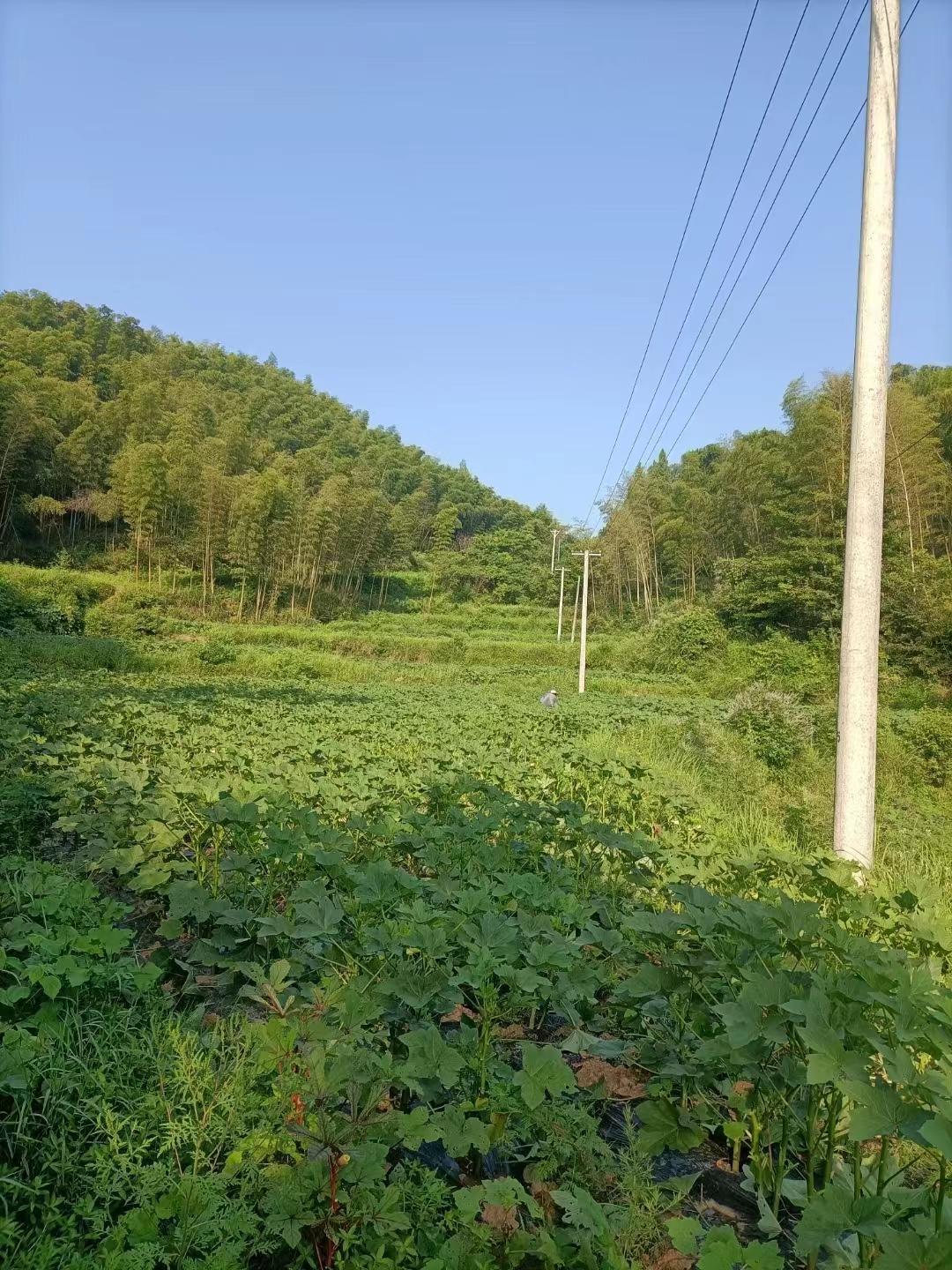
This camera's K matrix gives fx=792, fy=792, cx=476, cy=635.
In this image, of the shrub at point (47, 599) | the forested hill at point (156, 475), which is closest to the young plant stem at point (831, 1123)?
the shrub at point (47, 599)

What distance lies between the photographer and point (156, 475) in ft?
117

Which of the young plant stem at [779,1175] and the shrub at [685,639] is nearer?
the young plant stem at [779,1175]

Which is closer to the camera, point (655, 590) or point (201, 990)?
point (201, 990)

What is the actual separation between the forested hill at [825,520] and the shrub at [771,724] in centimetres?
1134

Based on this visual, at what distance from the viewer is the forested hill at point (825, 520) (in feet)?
77.7

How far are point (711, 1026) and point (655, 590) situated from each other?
48.9m

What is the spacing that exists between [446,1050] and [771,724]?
10.6 m

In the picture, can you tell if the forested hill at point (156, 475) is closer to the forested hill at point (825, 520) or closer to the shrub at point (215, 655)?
the shrub at point (215, 655)

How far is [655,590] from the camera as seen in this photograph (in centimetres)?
4969

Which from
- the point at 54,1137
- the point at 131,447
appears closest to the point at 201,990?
the point at 54,1137

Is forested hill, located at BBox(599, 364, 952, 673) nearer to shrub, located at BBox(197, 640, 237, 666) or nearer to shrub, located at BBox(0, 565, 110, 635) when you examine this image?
A: shrub, located at BBox(197, 640, 237, 666)

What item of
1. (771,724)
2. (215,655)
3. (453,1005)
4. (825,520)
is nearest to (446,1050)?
(453,1005)

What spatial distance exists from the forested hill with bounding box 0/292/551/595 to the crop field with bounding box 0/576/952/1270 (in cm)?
3585

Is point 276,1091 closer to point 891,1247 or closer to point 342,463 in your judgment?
point 891,1247
